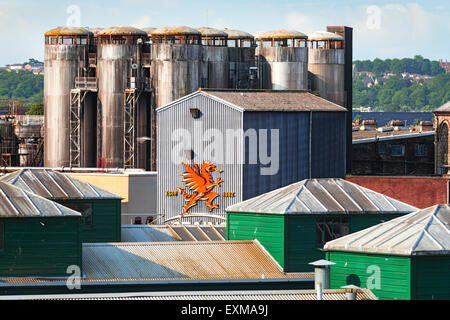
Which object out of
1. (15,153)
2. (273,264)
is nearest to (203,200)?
(273,264)

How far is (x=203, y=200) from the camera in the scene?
68.9m

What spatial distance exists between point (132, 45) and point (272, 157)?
96.1 feet

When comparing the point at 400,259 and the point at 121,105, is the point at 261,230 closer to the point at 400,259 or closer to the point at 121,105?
the point at 400,259

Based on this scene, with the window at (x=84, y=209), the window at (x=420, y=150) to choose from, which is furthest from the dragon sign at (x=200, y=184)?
the window at (x=420, y=150)

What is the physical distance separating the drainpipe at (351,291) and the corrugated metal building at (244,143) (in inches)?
1192

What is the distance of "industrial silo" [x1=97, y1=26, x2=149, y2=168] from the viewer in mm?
93062

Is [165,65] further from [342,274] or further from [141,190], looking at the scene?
[342,274]

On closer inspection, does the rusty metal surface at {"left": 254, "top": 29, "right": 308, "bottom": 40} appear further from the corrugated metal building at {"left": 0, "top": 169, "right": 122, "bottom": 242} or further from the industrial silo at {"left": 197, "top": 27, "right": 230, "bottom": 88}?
the corrugated metal building at {"left": 0, "top": 169, "right": 122, "bottom": 242}

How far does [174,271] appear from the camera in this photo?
4609 centimetres

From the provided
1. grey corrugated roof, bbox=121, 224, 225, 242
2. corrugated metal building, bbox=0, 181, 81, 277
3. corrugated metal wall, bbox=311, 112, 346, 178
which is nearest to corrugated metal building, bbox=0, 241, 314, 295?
corrugated metal building, bbox=0, 181, 81, 277

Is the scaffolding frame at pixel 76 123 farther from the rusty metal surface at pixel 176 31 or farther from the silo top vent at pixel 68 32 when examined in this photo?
the rusty metal surface at pixel 176 31

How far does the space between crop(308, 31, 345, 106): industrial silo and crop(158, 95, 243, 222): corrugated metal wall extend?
30294 millimetres

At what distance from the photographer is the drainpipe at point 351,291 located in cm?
3653

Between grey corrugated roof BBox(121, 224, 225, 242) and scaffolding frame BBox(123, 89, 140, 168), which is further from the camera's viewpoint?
scaffolding frame BBox(123, 89, 140, 168)
